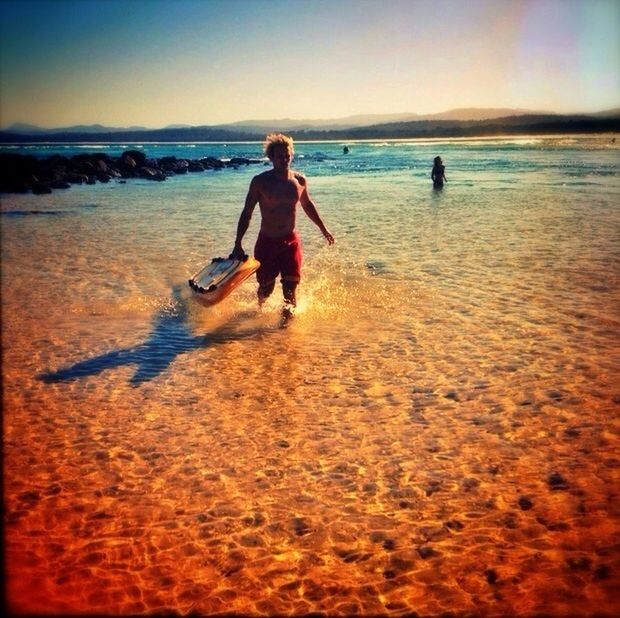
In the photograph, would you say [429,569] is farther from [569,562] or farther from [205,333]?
[205,333]

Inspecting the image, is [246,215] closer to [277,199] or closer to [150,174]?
[277,199]

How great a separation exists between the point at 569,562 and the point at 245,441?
2324mm

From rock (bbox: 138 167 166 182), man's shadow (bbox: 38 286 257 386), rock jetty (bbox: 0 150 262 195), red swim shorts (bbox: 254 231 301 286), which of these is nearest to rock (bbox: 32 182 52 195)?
rock jetty (bbox: 0 150 262 195)

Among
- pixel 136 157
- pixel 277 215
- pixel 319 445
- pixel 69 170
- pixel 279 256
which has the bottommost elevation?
pixel 319 445

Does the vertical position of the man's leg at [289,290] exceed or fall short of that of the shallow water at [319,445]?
it exceeds it

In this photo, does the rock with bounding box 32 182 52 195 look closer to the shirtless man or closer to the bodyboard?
the bodyboard

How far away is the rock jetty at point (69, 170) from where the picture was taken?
2542 cm

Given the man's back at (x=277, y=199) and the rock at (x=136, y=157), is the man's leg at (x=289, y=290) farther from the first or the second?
the rock at (x=136, y=157)

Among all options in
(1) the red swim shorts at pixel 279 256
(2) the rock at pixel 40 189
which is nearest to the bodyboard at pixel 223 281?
(1) the red swim shorts at pixel 279 256

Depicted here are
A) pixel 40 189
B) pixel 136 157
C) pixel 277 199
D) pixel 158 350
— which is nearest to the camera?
pixel 158 350

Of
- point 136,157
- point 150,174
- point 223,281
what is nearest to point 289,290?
point 223,281

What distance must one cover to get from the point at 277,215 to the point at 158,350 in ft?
7.19

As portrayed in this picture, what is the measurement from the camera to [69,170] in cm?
3294

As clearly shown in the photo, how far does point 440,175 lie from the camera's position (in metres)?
23.5
